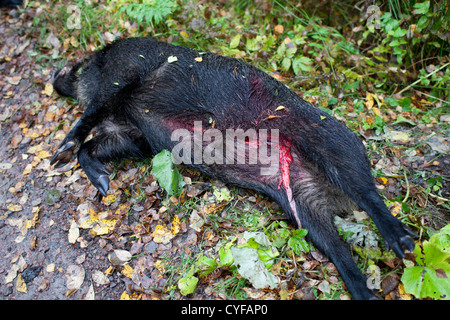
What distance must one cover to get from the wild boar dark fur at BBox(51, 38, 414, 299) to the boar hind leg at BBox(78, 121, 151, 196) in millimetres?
10

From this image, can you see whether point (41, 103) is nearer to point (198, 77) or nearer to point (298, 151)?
point (198, 77)

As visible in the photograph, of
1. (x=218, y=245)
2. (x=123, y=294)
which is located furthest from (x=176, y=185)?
(x=123, y=294)

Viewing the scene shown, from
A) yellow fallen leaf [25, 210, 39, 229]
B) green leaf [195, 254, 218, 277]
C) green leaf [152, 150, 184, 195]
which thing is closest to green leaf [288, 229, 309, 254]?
green leaf [195, 254, 218, 277]

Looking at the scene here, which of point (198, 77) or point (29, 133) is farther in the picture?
point (29, 133)

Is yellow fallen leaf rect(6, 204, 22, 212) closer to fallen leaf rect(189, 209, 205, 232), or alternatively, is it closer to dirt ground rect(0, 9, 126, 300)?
dirt ground rect(0, 9, 126, 300)

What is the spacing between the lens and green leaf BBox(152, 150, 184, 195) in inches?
117

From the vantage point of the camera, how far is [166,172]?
9.80 feet

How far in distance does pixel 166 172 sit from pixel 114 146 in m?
0.80

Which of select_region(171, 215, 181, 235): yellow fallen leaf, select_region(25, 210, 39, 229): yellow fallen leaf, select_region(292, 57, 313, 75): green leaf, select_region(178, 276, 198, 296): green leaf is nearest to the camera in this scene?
select_region(178, 276, 198, 296): green leaf

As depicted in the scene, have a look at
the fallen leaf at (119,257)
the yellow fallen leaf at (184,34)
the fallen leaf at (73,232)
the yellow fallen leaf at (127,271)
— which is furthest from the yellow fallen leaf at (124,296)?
the yellow fallen leaf at (184,34)

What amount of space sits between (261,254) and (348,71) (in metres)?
2.55

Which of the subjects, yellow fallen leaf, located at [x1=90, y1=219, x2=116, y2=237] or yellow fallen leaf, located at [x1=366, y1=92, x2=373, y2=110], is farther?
yellow fallen leaf, located at [x1=366, y1=92, x2=373, y2=110]

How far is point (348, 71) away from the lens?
3.95 meters

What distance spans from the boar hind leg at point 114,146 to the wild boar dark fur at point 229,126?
0.01 metres
